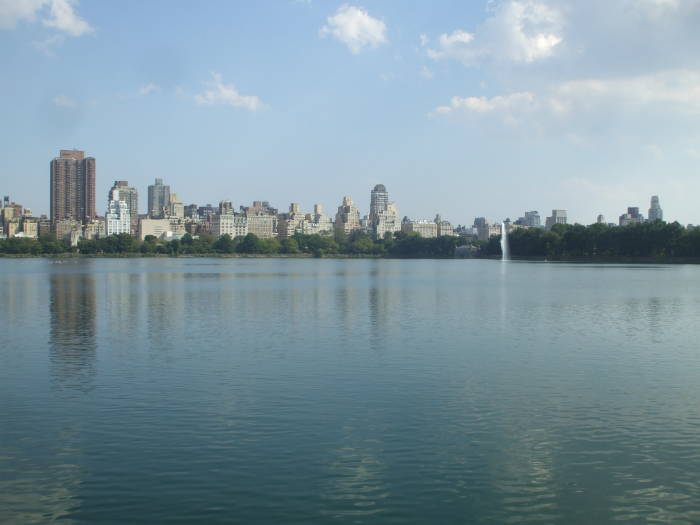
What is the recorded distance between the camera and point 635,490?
34.6 ft

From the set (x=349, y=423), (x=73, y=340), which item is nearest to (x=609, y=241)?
(x=73, y=340)

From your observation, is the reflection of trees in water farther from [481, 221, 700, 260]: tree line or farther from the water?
[481, 221, 700, 260]: tree line

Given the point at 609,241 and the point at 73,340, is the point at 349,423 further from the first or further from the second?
the point at 609,241

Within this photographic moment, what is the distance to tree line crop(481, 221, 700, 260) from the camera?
117m

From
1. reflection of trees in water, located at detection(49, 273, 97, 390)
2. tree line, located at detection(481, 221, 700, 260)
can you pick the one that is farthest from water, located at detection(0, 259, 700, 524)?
tree line, located at detection(481, 221, 700, 260)

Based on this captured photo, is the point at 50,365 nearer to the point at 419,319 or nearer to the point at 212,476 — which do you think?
the point at 212,476

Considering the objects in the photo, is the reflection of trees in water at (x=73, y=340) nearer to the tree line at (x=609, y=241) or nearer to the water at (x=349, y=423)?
the water at (x=349, y=423)

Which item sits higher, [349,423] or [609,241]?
[609,241]

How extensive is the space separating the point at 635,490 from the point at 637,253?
406 feet

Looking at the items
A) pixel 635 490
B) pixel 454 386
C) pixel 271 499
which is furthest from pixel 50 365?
pixel 635 490

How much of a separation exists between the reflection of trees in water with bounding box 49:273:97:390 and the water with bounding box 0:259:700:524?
16 centimetres

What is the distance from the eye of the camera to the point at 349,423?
13820 mm

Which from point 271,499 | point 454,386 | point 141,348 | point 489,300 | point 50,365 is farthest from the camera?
point 489,300

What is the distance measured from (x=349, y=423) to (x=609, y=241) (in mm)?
124626
